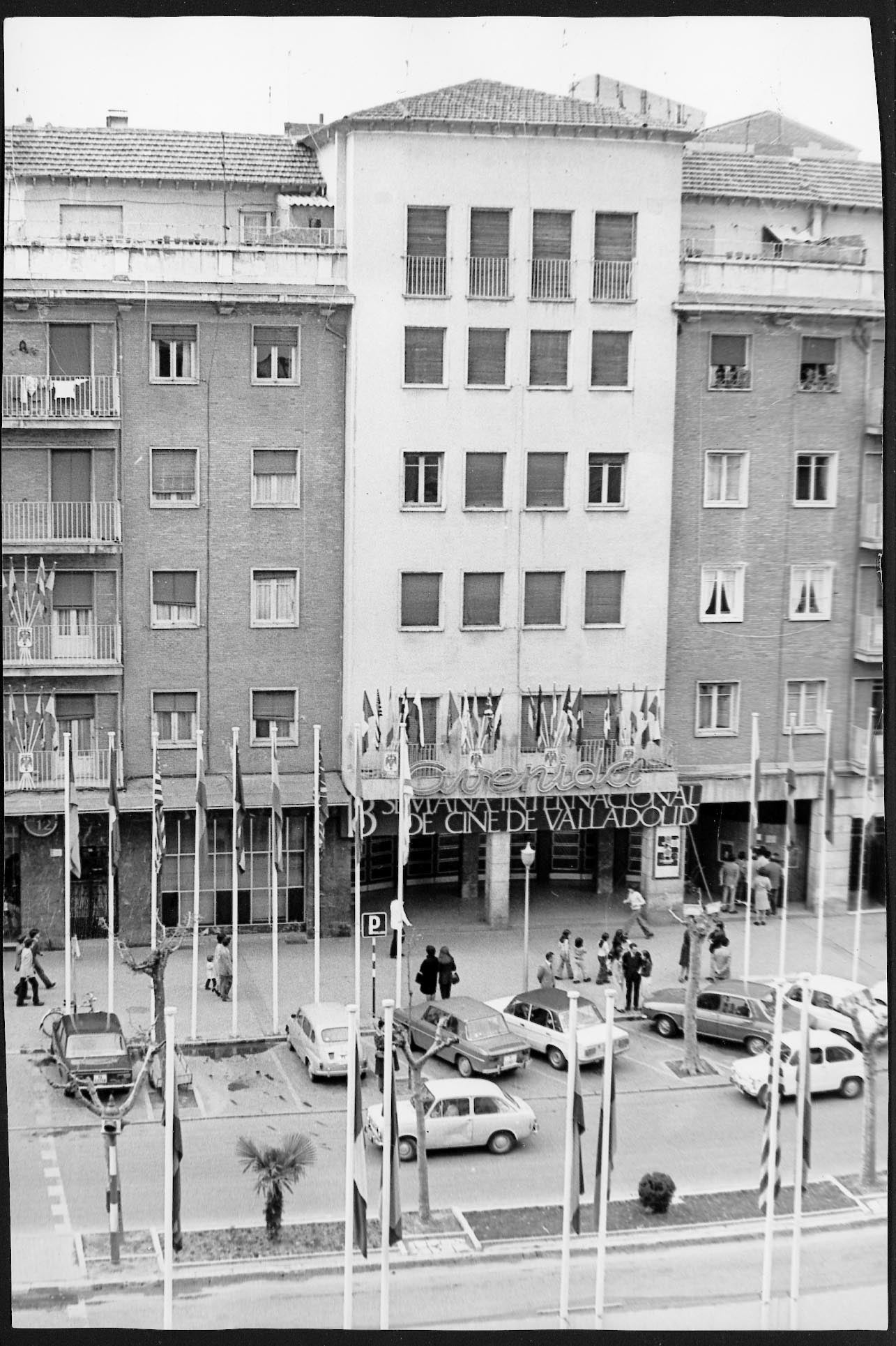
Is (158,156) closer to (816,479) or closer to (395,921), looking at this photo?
(816,479)

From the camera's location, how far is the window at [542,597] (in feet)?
57.9

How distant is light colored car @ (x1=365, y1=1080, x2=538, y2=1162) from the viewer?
1617cm

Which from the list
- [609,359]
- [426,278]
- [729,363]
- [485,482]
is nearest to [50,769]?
[485,482]

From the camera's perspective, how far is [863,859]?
1758 cm

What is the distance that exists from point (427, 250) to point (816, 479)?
402 cm

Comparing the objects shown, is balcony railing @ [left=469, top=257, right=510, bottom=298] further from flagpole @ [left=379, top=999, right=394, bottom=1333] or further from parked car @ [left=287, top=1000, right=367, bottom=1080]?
parked car @ [left=287, top=1000, right=367, bottom=1080]

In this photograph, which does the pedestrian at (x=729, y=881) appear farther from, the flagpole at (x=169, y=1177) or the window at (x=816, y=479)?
the flagpole at (x=169, y=1177)

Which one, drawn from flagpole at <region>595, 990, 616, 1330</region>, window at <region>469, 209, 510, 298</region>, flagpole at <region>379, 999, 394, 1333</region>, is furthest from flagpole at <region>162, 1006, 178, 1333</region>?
window at <region>469, 209, 510, 298</region>

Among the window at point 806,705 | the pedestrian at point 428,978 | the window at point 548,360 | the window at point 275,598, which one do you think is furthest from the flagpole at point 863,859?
the window at point 275,598

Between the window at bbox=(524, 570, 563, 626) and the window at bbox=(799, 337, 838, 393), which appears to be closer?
the window at bbox=(799, 337, 838, 393)

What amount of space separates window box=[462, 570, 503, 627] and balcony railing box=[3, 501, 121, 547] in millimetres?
3145

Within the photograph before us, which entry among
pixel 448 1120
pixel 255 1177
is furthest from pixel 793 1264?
pixel 255 1177

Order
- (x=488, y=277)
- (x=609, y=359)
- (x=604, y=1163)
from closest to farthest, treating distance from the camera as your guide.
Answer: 1. (x=604, y=1163)
2. (x=488, y=277)
3. (x=609, y=359)

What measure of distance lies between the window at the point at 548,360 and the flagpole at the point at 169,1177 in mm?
6434
